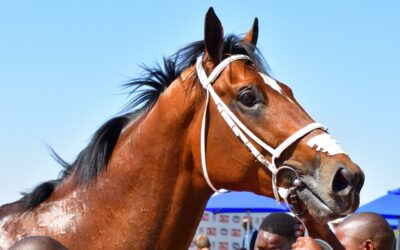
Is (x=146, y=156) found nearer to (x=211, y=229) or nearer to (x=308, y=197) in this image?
(x=308, y=197)

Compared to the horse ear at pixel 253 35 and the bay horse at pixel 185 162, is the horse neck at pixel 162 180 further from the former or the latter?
the horse ear at pixel 253 35

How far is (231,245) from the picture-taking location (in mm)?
18688

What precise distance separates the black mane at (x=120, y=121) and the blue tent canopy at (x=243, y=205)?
405 inches

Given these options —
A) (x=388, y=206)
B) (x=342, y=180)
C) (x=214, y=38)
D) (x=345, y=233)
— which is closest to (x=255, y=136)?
(x=342, y=180)

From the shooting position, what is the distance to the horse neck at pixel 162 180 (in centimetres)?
491

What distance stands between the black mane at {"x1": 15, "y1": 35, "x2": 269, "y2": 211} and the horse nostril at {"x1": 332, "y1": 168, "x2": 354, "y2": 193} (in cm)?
99

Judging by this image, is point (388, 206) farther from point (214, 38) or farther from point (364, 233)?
point (214, 38)

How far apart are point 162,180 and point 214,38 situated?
988mm

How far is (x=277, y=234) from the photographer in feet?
19.7

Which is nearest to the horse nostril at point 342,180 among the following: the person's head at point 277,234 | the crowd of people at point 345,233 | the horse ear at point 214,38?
the crowd of people at point 345,233

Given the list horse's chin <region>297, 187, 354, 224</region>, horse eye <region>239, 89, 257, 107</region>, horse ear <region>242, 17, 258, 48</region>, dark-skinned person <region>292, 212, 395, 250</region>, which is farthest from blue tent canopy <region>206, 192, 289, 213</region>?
horse's chin <region>297, 187, 354, 224</region>

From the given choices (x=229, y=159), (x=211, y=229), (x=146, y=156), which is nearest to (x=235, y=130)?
(x=229, y=159)

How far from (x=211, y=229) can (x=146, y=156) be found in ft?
44.5

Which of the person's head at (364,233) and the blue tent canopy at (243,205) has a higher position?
the person's head at (364,233)
